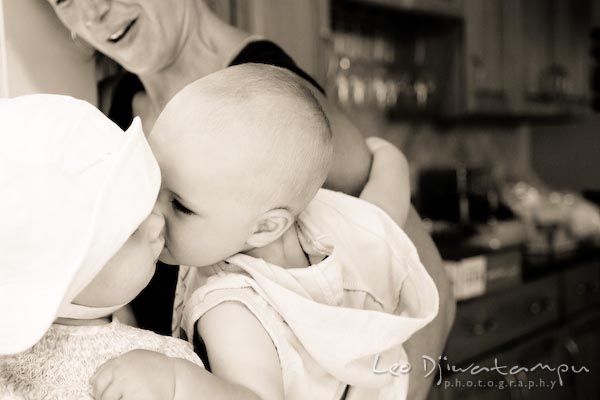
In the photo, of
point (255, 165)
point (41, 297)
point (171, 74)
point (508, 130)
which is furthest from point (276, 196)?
point (508, 130)

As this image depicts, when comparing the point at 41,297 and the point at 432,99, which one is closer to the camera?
the point at 41,297

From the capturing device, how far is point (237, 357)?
27.7 inches

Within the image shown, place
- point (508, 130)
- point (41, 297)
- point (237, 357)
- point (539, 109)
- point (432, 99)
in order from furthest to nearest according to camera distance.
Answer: point (508, 130)
point (539, 109)
point (432, 99)
point (237, 357)
point (41, 297)

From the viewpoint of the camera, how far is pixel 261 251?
0.85 meters

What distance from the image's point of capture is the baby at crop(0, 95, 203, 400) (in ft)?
1.70

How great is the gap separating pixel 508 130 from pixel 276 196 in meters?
3.27

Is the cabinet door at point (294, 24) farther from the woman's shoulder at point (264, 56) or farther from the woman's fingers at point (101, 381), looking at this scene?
the woman's fingers at point (101, 381)

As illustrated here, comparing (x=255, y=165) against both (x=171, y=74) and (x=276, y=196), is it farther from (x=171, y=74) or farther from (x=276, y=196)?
(x=171, y=74)

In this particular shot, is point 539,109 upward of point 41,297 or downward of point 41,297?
downward

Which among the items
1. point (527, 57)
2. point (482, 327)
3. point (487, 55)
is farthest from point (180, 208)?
Answer: point (527, 57)

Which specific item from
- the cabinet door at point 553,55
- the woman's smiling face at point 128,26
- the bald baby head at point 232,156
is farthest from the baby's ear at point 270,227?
the cabinet door at point 553,55

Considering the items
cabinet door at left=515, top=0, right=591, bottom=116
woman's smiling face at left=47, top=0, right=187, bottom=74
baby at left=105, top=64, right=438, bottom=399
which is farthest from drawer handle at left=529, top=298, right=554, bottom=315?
woman's smiling face at left=47, top=0, right=187, bottom=74

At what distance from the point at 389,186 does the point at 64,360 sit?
0.60 m

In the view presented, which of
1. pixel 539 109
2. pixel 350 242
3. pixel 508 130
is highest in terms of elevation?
pixel 350 242
